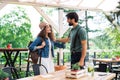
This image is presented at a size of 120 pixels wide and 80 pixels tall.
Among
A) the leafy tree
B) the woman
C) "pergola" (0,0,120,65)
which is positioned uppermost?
"pergola" (0,0,120,65)

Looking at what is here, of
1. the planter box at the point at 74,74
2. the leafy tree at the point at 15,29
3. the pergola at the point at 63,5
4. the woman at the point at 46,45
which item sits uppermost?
the pergola at the point at 63,5

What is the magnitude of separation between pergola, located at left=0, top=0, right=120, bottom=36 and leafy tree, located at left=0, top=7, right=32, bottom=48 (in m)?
0.74

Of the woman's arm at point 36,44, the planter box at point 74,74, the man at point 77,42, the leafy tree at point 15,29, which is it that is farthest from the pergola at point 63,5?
the planter box at point 74,74

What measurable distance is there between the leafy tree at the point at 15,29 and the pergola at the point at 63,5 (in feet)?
2.43

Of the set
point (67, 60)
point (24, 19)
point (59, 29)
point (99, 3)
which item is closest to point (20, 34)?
point (24, 19)

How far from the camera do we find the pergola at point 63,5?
8.50m

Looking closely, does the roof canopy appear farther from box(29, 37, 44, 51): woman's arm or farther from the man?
the man

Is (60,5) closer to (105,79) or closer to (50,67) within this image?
(50,67)

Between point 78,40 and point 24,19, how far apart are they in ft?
Result: 18.0

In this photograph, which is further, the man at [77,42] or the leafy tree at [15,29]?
the leafy tree at [15,29]

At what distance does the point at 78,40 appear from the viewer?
13.8ft

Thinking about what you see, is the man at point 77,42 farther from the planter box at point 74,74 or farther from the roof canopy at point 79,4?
the roof canopy at point 79,4

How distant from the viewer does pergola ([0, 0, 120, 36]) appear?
850 centimetres

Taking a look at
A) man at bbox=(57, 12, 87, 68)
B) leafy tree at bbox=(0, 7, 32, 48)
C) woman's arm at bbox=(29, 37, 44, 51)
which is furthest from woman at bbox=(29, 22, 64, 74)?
leafy tree at bbox=(0, 7, 32, 48)
